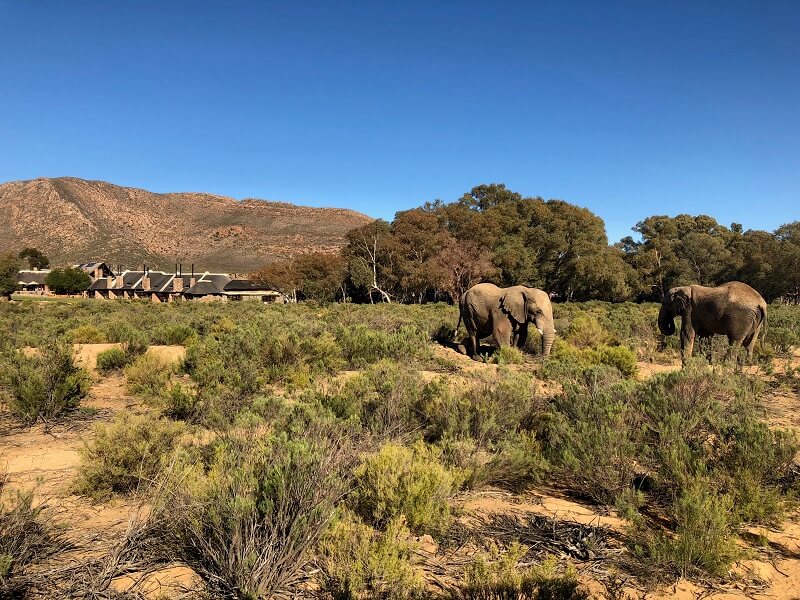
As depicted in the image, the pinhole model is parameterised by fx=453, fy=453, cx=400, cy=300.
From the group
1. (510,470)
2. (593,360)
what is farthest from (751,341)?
(510,470)

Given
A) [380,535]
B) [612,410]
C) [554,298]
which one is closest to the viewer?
[380,535]

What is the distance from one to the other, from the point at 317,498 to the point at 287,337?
6573mm

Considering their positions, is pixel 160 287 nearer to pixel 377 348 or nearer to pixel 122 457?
pixel 377 348

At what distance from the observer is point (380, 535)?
337 centimetres

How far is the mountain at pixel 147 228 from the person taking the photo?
88.6 m

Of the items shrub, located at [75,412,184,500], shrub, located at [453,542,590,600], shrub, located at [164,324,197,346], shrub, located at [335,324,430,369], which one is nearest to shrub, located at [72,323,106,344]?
shrub, located at [164,324,197,346]

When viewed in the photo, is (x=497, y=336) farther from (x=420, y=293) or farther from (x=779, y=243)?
(x=779, y=243)

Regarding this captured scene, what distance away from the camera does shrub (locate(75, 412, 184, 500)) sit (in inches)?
165

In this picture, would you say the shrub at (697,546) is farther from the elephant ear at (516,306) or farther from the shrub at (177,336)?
the shrub at (177,336)

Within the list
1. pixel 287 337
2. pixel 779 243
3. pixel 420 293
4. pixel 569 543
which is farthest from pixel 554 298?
pixel 569 543

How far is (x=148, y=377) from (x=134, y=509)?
5113mm

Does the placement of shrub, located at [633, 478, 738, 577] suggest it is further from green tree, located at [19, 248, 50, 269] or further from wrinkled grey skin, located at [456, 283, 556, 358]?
green tree, located at [19, 248, 50, 269]

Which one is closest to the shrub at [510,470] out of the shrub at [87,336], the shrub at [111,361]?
the shrub at [111,361]

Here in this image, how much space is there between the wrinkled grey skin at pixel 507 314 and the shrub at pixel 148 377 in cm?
758
